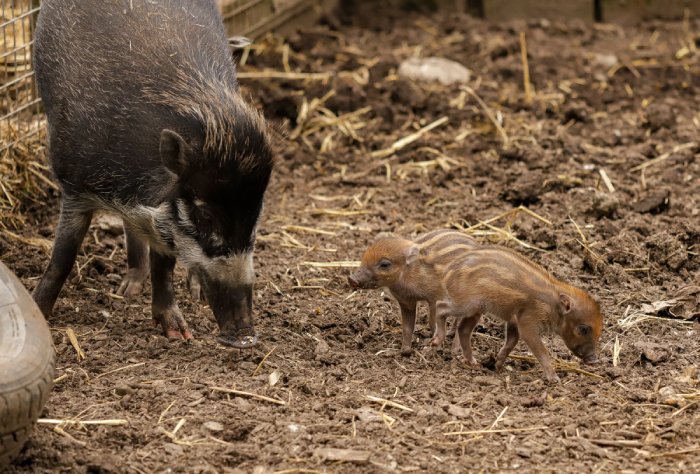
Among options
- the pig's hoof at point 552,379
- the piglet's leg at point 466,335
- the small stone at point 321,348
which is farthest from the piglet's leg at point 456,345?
the small stone at point 321,348

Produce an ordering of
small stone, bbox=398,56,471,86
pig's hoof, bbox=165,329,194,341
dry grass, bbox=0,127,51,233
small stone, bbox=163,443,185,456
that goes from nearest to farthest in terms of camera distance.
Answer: small stone, bbox=163,443,185,456
pig's hoof, bbox=165,329,194,341
dry grass, bbox=0,127,51,233
small stone, bbox=398,56,471,86

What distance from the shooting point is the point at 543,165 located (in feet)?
25.2

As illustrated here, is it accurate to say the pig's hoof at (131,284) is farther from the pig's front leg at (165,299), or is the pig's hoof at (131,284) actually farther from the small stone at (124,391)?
the small stone at (124,391)

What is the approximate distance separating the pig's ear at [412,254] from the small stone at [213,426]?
1300 mm

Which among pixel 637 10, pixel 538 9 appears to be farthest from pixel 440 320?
pixel 637 10

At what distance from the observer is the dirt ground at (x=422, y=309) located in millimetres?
4426

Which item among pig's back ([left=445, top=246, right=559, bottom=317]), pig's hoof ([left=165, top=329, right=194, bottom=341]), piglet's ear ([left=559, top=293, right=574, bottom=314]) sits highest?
pig's back ([left=445, top=246, right=559, bottom=317])

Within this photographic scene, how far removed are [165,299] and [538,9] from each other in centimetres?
677

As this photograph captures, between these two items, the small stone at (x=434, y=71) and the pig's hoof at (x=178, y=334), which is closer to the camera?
the pig's hoof at (x=178, y=334)

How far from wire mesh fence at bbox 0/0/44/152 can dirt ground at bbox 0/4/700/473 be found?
1.74 ft

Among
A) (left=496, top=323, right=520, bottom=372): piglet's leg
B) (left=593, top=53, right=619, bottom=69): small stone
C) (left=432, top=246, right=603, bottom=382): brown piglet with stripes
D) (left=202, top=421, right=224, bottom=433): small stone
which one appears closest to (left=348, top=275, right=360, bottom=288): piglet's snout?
(left=432, top=246, right=603, bottom=382): brown piglet with stripes

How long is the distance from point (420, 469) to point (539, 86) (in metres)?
5.70

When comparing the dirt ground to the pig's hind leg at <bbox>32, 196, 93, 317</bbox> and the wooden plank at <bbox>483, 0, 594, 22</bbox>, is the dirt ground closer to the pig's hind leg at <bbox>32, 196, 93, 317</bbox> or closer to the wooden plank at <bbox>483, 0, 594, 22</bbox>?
the pig's hind leg at <bbox>32, 196, 93, 317</bbox>

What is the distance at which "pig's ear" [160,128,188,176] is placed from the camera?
16.1 feet
